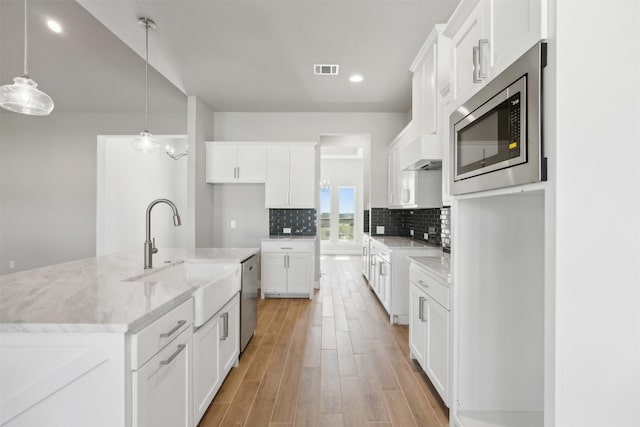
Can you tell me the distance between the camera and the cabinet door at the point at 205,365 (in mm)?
1646

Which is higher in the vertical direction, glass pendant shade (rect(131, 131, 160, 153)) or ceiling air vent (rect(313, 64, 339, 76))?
ceiling air vent (rect(313, 64, 339, 76))

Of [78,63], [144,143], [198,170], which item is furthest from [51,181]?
[144,143]

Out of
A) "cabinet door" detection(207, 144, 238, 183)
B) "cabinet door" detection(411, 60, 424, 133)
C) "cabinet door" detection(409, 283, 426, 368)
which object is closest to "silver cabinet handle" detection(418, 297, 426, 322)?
"cabinet door" detection(409, 283, 426, 368)

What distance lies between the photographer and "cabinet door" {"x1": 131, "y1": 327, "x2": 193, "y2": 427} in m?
1.10

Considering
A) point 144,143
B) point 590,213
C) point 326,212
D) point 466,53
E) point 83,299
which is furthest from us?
point 326,212

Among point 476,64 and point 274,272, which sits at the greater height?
point 476,64

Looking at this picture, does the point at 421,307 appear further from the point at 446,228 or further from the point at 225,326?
the point at 225,326

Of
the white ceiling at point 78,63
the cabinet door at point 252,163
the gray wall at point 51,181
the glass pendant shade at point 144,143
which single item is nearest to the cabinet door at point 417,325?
the glass pendant shade at point 144,143

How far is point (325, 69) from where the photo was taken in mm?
3449

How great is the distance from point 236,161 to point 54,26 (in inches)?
95.0

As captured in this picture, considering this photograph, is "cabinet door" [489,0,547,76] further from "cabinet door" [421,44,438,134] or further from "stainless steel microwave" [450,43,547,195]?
"cabinet door" [421,44,438,134]

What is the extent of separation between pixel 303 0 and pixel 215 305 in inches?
89.8

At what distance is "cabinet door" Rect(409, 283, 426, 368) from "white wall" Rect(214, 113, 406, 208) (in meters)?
2.63

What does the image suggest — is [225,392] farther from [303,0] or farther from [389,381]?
[303,0]
